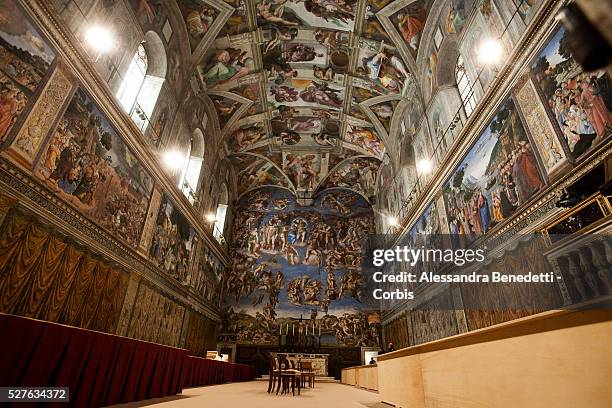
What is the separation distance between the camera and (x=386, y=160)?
1747 centimetres

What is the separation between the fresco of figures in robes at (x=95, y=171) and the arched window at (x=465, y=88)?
31.3 ft

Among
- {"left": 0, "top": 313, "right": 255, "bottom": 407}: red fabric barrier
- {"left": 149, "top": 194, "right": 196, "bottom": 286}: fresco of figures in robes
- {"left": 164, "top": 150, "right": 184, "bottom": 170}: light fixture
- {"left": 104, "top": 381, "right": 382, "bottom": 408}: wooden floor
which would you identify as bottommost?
{"left": 104, "top": 381, "right": 382, "bottom": 408}: wooden floor

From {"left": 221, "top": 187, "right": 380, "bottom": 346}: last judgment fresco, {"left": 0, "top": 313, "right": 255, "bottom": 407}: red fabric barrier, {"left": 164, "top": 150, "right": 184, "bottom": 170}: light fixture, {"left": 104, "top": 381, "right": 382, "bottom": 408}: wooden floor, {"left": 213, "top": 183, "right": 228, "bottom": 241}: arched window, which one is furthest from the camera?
{"left": 213, "top": 183, "right": 228, "bottom": 241}: arched window

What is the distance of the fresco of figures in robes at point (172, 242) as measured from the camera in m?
10.4

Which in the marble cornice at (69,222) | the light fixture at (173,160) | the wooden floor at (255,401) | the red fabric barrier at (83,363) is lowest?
the wooden floor at (255,401)

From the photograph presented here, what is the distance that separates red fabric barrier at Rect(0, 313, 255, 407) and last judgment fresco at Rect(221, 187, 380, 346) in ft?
38.4

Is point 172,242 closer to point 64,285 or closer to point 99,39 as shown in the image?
point 64,285

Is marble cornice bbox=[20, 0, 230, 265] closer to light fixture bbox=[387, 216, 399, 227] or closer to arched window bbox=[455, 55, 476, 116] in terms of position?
arched window bbox=[455, 55, 476, 116]

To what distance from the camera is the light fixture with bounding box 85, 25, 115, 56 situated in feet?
23.0

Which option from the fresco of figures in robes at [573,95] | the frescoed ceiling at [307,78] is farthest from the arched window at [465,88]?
the fresco of figures in robes at [573,95]

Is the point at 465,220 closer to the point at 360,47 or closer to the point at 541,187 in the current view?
the point at 541,187

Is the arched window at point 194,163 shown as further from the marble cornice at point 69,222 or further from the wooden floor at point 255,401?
the wooden floor at point 255,401

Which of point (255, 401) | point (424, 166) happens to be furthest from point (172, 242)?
point (424, 166)

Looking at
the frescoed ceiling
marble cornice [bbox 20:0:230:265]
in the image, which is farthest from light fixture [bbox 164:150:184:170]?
the frescoed ceiling
